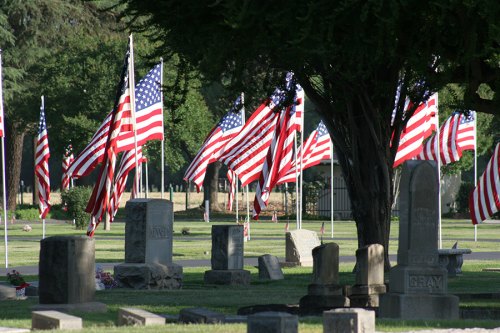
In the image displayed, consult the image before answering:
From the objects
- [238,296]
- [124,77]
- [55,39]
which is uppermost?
[55,39]

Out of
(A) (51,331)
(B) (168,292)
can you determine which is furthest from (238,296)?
(A) (51,331)

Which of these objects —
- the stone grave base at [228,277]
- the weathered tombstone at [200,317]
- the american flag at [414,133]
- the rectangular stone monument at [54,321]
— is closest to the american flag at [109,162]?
the stone grave base at [228,277]

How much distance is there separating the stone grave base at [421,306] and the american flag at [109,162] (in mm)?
9913

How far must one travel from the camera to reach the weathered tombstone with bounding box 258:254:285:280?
27766mm

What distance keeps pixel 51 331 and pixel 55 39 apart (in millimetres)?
59956

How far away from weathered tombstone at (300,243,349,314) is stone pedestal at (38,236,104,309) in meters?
4.09

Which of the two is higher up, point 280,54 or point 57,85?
point 57,85

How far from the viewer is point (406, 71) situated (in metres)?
25.3

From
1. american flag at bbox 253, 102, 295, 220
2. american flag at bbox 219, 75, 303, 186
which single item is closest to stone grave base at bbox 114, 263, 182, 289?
american flag at bbox 253, 102, 295, 220

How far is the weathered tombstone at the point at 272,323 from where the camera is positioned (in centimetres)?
1247

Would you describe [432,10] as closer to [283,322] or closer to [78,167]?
[283,322]

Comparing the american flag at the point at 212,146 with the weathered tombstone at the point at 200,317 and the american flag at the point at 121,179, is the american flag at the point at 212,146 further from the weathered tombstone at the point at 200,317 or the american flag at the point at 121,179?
the weathered tombstone at the point at 200,317

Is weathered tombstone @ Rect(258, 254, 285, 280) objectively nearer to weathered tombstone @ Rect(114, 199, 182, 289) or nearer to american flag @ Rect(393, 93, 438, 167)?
weathered tombstone @ Rect(114, 199, 182, 289)

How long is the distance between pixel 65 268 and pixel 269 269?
1046cm
